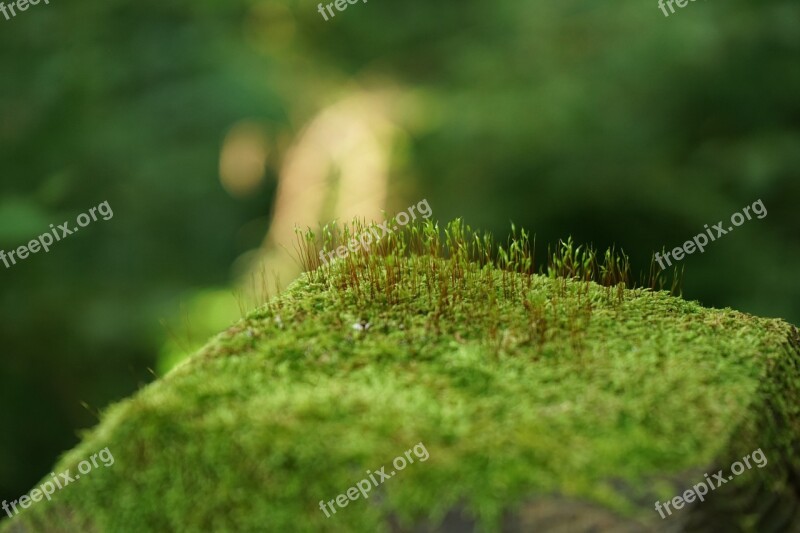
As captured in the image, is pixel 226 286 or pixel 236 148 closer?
pixel 226 286

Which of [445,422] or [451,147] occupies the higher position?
[451,147]

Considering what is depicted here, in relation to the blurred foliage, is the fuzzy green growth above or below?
below

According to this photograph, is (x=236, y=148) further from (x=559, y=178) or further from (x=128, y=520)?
(x=128, y=520)

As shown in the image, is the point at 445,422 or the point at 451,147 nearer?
the point at 445,422

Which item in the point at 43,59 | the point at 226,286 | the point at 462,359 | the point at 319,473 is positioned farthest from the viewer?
the point at 226,286

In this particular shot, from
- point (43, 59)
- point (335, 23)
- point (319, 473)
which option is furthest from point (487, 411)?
point (335, 23)
